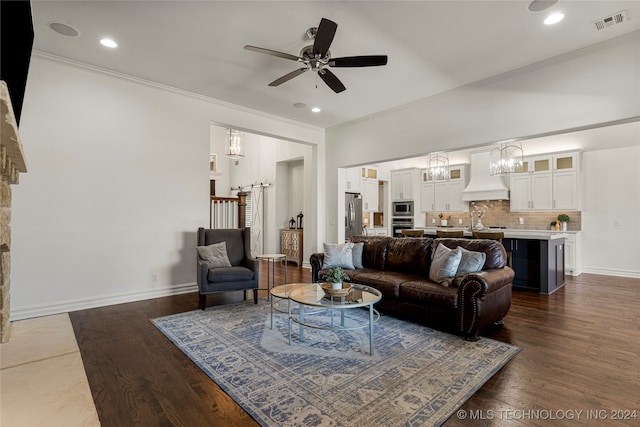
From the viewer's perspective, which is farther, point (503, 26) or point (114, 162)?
point (114, 162)

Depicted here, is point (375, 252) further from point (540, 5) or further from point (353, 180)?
point (353, 180)

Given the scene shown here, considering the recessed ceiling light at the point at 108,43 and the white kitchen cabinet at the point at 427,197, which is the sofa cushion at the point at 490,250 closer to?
the recessed ceiling light at the point at 108,43

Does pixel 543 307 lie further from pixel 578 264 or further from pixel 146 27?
pixel 146 27

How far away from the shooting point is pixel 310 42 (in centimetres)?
370

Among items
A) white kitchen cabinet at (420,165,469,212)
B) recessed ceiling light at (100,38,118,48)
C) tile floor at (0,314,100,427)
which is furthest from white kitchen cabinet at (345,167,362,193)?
tile floor at (0,314,100,427)

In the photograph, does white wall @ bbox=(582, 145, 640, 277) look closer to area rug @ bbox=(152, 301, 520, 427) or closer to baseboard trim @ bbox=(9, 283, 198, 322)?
area rug @ bbox=(152, 301, 520, 427)

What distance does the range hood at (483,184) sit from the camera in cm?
790

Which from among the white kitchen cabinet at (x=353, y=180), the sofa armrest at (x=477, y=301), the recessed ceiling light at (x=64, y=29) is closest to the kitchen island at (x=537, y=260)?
the sofa armrest at (x=477, y=301)

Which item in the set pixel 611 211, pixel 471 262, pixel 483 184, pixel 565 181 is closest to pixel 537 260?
pixel 471 262

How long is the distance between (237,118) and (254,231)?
4.70 metres

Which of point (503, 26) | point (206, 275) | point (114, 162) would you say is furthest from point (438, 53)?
point (114, 162)

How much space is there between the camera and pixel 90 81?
4.28 meters

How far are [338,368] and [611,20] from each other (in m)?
4.36

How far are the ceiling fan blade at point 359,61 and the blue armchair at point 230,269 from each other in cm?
277
